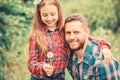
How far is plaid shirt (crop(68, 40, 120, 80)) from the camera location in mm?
4906

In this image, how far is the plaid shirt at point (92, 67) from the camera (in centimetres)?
491

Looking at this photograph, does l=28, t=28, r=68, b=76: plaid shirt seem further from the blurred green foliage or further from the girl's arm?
the blurred green foliage

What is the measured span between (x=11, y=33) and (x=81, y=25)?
283 centimetres

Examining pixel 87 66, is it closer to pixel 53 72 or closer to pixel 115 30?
pixel 53 72

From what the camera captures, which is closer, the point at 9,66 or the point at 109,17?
the point at 9,66

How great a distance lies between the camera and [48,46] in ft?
16.8

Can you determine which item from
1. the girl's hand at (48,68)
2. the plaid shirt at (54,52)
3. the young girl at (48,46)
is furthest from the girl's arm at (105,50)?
the girl's hand at (48,68)

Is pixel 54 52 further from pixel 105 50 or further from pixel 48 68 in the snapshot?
pixel 105 50

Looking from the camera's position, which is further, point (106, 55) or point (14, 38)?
point (14, 38)

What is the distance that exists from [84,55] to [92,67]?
17 centimetres

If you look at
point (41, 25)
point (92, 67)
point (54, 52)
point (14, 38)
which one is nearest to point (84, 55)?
point (92, 67)

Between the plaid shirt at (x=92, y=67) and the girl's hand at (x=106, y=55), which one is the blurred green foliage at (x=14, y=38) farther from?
the girl's hand at (x=106, y=55)

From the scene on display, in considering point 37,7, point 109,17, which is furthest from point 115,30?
point 37,7

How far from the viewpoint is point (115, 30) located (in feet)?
38.6
